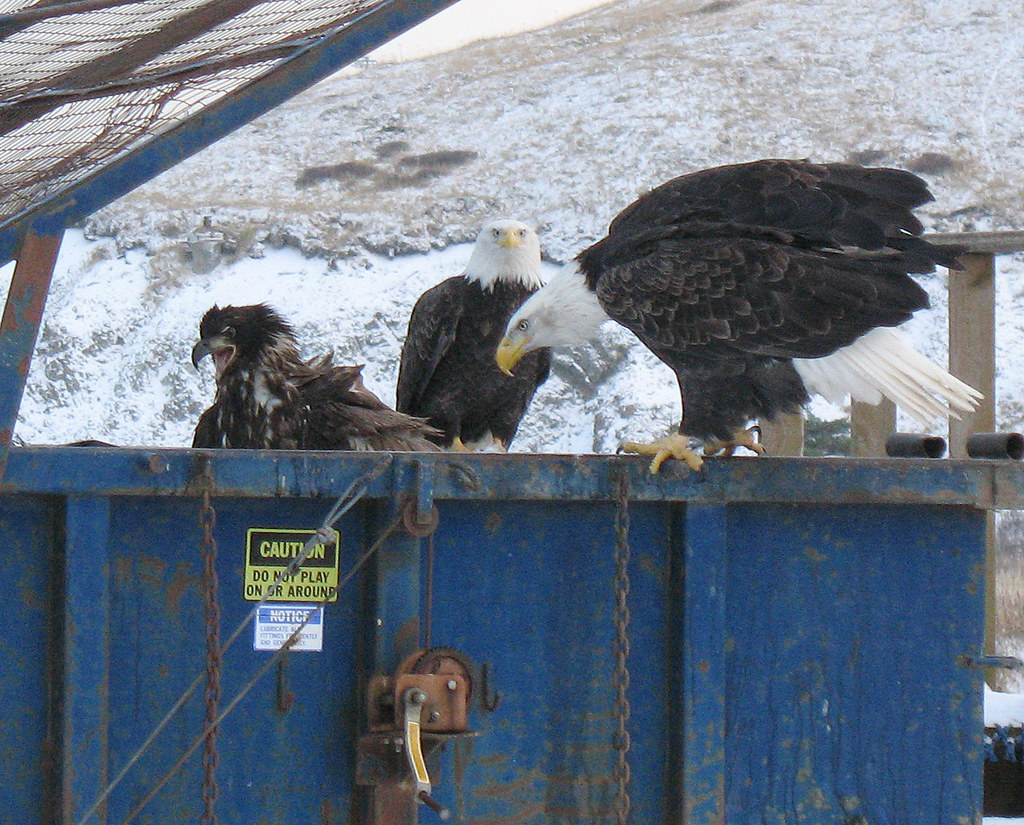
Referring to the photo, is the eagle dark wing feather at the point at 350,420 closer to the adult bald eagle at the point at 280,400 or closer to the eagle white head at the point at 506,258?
the adult bald eagle at the point at 280,400

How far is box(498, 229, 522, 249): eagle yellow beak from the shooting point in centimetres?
674

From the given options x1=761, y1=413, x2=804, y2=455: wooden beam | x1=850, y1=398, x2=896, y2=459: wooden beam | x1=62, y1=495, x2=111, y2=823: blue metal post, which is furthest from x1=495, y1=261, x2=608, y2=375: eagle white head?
x1=62, y1=495, x2=111, y2=823: blue metal post

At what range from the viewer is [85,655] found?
2619mm

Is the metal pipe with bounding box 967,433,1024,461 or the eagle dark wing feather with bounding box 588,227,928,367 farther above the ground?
the eagle dark wing feather with bounding box 588,227,928,367

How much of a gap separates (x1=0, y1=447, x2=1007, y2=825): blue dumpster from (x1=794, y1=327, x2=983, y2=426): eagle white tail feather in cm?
83

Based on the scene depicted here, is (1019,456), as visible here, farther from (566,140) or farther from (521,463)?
(566,140)

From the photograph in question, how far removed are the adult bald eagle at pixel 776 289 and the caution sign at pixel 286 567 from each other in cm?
112

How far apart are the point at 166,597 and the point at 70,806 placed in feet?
1.44

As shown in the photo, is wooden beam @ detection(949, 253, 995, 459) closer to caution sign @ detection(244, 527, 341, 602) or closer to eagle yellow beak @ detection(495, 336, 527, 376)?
eagle yellow beak @ detection(495, 336, 527, 376)

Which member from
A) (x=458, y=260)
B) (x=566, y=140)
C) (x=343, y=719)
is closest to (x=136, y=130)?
(x=343, y=719)

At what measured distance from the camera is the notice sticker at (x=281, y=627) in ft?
9.14

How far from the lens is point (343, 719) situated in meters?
2.82

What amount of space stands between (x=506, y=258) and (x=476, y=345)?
469 mm

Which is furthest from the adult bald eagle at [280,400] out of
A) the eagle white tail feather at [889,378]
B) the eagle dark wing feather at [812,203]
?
the eagle white tail feather at [889,378]
